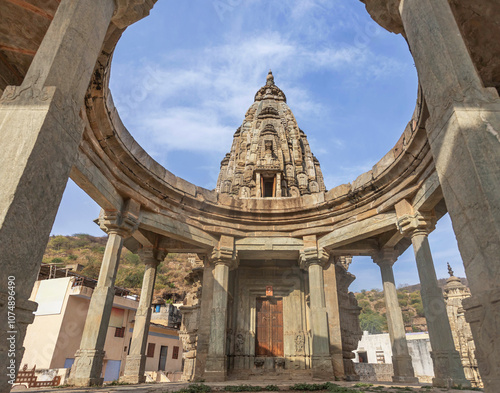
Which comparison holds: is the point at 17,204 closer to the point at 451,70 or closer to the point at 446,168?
the point at 446,168

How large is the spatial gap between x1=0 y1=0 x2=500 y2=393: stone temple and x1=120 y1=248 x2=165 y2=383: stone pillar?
53 millimetres

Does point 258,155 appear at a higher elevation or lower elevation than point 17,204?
higher

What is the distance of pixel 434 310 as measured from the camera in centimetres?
781

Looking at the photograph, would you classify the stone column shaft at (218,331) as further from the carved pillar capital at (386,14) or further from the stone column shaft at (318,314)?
the carved pillar capital at (386,14)

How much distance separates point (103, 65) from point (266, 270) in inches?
384

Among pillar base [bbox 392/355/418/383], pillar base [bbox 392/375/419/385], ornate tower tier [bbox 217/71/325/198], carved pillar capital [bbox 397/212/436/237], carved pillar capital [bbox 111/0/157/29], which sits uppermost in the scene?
ornate tower tier [bbox 217/71/325/198]

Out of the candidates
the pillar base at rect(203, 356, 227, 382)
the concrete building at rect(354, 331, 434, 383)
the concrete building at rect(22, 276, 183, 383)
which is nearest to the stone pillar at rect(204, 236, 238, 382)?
the pillar base at rect(203, 356, 227, 382)

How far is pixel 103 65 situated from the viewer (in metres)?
6.33

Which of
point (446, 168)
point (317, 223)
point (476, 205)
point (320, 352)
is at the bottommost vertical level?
point (320, 352)

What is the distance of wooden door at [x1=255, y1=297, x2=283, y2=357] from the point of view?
12.0m

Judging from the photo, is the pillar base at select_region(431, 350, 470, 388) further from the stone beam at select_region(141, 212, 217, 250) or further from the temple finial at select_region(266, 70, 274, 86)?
the temple finial at select_region(266, 70, 274, 86)

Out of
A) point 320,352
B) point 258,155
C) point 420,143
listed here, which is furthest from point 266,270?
point 258,155

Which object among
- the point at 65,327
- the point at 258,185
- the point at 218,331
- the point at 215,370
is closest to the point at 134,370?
the point at 215,370

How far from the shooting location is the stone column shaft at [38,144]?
2801 mm
